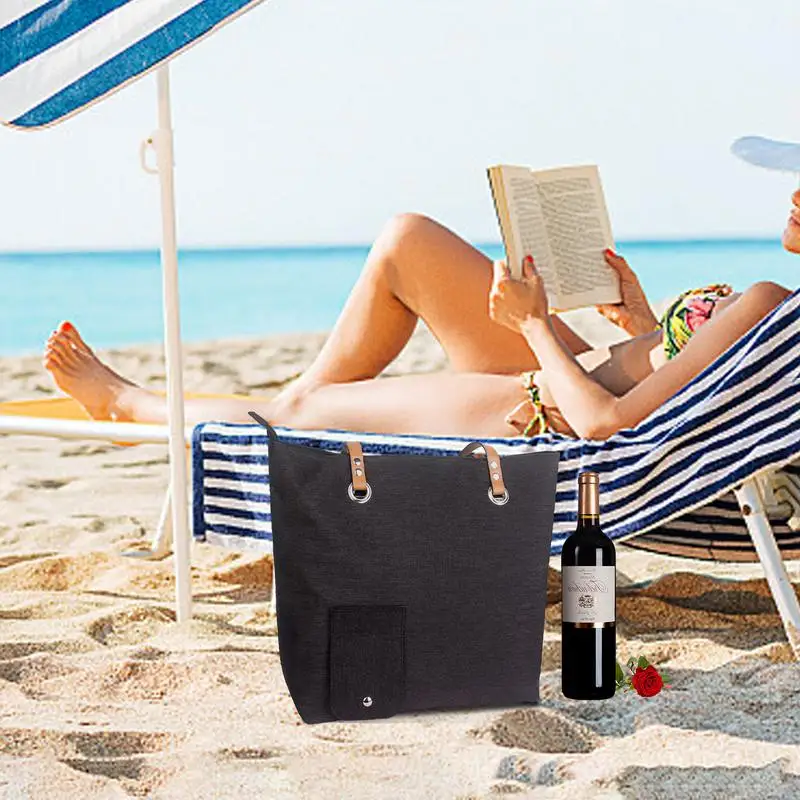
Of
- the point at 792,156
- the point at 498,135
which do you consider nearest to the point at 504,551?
the point at 792,156

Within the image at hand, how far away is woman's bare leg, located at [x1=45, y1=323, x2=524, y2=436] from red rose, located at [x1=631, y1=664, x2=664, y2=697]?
2.36 ft

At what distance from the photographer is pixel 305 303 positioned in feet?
59.4

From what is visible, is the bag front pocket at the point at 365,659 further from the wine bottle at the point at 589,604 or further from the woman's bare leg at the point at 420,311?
the woman's bare leg at the point at 420,311

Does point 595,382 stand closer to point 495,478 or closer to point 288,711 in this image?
point 495,478

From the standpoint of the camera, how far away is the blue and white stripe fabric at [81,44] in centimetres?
230

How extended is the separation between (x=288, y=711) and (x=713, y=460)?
888 millimetres

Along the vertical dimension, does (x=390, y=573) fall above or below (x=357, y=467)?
below

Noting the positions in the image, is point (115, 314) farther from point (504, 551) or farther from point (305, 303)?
point (504, 551)

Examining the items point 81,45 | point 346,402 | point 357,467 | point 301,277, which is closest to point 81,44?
point 81,45

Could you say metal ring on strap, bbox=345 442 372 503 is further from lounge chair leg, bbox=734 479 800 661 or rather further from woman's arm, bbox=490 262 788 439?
lounge chair leg, bbox=734 479 800 661

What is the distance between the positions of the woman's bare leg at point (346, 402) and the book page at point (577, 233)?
25cm

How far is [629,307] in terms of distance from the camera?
3.09m

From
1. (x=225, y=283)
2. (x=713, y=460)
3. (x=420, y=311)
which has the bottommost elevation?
(x=225, y=283)

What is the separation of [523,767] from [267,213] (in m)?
17.7
